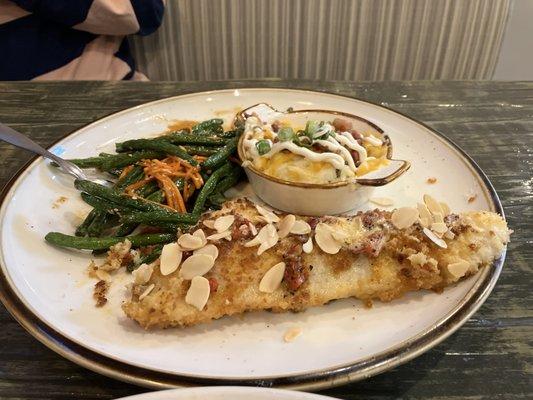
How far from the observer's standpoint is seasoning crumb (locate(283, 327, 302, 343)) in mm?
1576

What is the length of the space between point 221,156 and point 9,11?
251 centimetres

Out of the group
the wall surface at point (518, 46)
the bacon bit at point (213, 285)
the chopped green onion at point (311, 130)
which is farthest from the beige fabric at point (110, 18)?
the wall surface at point (518, 46)

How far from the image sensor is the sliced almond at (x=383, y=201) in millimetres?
2335

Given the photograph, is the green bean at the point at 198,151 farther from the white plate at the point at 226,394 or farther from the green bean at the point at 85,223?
the white plate at the point at 226,394

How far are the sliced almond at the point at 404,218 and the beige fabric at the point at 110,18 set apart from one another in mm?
2990

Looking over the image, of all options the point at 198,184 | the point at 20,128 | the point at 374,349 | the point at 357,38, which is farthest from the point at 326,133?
the point at 357,38

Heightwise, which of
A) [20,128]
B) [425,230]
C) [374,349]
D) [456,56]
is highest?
[425,230]

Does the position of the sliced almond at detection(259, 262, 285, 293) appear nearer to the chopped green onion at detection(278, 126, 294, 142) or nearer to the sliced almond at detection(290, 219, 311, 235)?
the sliced almond at detection(290, 219, 311, 235)

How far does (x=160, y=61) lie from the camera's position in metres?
4.90

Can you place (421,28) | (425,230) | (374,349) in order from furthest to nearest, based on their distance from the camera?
(421,28) < (425,230) < (374,349)

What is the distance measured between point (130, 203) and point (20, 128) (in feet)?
4.18

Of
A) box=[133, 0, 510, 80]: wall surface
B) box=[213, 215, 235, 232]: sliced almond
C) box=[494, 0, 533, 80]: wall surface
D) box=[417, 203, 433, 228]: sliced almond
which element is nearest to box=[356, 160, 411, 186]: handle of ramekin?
box=[417, 203, 433, 228]: sliced almond

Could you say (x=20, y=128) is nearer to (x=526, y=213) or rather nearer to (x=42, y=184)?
(x=42, y=184)

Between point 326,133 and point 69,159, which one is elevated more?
point 326,133
